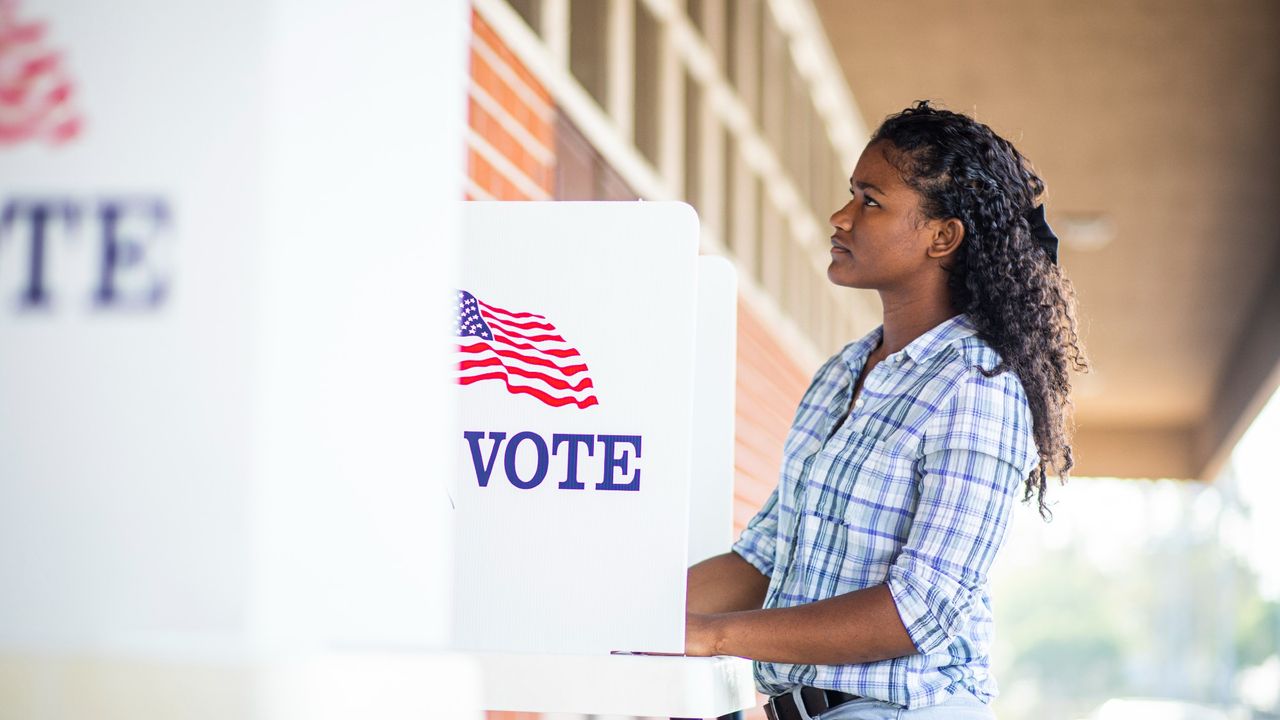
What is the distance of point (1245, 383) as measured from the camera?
15109 millimetres

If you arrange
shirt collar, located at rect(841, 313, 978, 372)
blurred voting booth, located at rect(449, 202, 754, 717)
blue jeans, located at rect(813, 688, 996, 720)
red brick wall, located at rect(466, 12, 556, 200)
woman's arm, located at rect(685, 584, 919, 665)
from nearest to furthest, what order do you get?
blurred voting booth, located at rect(449, 202, 754, 717) < woman's arm, located at rect(685, 584, 919, 665) < blue jeans, located at rect(813, 688, 996, 720) < shirt collar, located at rect(841, 313, 978, 372) < red brick wall, located at rect(466, 12, 556, 200)

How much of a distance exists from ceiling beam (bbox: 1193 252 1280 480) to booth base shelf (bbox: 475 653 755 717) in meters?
12.3

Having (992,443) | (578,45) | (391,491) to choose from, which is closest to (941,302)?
(992,443)

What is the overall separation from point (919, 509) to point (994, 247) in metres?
0.44

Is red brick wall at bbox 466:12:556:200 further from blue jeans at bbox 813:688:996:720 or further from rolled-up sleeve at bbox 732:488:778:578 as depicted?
blue jeans at bbox 813:688:996:720

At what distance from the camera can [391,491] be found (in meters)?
0.66

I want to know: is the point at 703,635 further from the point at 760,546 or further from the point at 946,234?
the point at 946,234

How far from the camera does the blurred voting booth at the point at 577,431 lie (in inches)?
63.7

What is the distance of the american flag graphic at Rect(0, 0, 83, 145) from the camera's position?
0.58 metres

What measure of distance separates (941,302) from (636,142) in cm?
319

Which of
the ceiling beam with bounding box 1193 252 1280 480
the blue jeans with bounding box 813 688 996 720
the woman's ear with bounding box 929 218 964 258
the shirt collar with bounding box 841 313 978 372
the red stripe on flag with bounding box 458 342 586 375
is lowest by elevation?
the blue jeans with bounding box 813 688 996 720

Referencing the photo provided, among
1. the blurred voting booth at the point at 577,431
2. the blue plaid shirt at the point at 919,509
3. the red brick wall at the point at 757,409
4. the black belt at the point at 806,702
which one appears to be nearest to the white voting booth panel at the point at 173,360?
the blurred voting booth at the point at 577,431

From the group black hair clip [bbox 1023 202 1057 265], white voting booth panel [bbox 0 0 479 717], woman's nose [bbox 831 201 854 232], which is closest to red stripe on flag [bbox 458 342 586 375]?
woman's nose [bbox 831 201 854 232]

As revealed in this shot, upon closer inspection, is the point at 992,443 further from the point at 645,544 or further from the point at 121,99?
the point at 121,99
